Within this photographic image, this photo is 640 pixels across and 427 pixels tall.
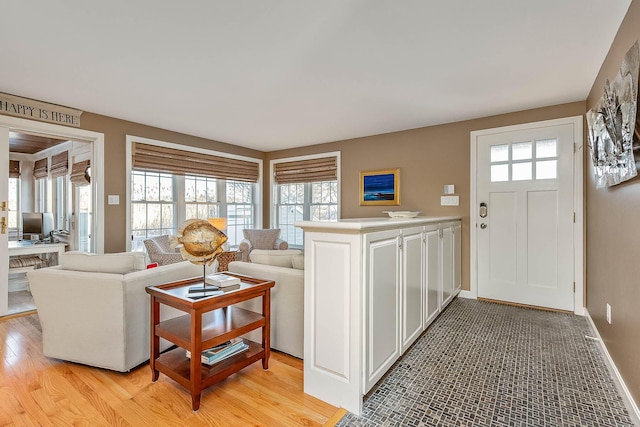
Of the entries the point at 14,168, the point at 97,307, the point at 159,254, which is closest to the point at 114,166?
the point at 159,254

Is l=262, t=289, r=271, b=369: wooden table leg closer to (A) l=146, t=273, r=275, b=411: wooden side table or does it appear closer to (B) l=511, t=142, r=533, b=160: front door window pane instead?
(A) l=146, t=273, r=275, b=411: wooden side table

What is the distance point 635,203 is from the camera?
5.56 feet

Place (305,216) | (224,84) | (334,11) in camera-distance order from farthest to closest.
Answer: (305,216)
(224,84)
(334,11)

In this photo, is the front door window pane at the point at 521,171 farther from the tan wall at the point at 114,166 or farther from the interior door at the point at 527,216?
the tan wall at the point at 114,166

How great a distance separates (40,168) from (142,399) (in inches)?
220

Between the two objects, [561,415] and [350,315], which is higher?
[350,315]

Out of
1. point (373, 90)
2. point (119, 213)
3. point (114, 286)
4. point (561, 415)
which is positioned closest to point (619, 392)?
point (561, 415)

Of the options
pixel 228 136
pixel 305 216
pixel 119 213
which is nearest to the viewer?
pixel 119 213

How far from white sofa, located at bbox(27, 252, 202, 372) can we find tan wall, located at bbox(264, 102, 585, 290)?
316cm

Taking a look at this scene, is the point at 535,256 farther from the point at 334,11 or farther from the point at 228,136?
the point at 228,136

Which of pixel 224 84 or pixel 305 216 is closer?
pixel 224 84

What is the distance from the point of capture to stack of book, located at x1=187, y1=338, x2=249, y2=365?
1.88 metres

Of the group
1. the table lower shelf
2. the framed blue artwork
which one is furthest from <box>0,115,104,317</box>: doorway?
the framed blue artwork

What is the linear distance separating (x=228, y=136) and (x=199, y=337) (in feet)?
11.8
